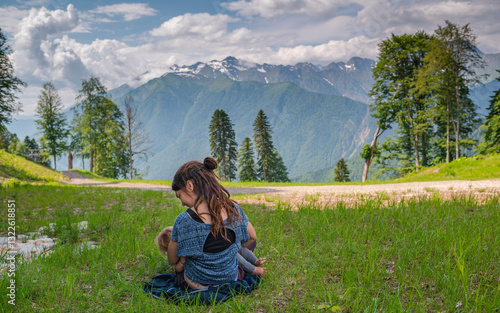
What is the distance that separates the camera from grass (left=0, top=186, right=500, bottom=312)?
3.03 meters

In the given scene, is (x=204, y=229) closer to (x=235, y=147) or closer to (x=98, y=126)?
(x=98, y=126)

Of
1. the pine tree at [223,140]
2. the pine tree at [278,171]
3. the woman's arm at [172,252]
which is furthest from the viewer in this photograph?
the pine tree at [278,171]

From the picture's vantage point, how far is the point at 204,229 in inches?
129

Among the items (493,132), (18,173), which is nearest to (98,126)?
(18,173)

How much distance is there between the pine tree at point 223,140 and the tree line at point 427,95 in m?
23.3

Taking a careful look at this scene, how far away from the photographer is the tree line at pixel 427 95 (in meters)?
26.7

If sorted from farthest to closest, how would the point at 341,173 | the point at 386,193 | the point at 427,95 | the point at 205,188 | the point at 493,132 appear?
the point at 341,173
the point at 427,95
the point at 493,132
the point at 386,193
the point at 205,188

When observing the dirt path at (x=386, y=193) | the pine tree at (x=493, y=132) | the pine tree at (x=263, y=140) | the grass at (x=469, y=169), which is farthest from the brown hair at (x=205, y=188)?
the pine tree at (x=263, y=140)

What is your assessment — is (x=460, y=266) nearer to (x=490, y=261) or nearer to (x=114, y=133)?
(x=490, y=261)

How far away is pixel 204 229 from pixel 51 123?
48.9 m

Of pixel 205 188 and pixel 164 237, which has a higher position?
pixel 205 188

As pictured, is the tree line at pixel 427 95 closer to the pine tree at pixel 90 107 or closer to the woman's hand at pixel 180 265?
the woman's hand at pixel 180 265

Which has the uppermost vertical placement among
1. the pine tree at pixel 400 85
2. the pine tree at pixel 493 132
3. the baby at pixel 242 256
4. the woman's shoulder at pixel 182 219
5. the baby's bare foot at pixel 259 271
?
the pine tree at pixel 400 85

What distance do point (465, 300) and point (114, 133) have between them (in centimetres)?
4444
